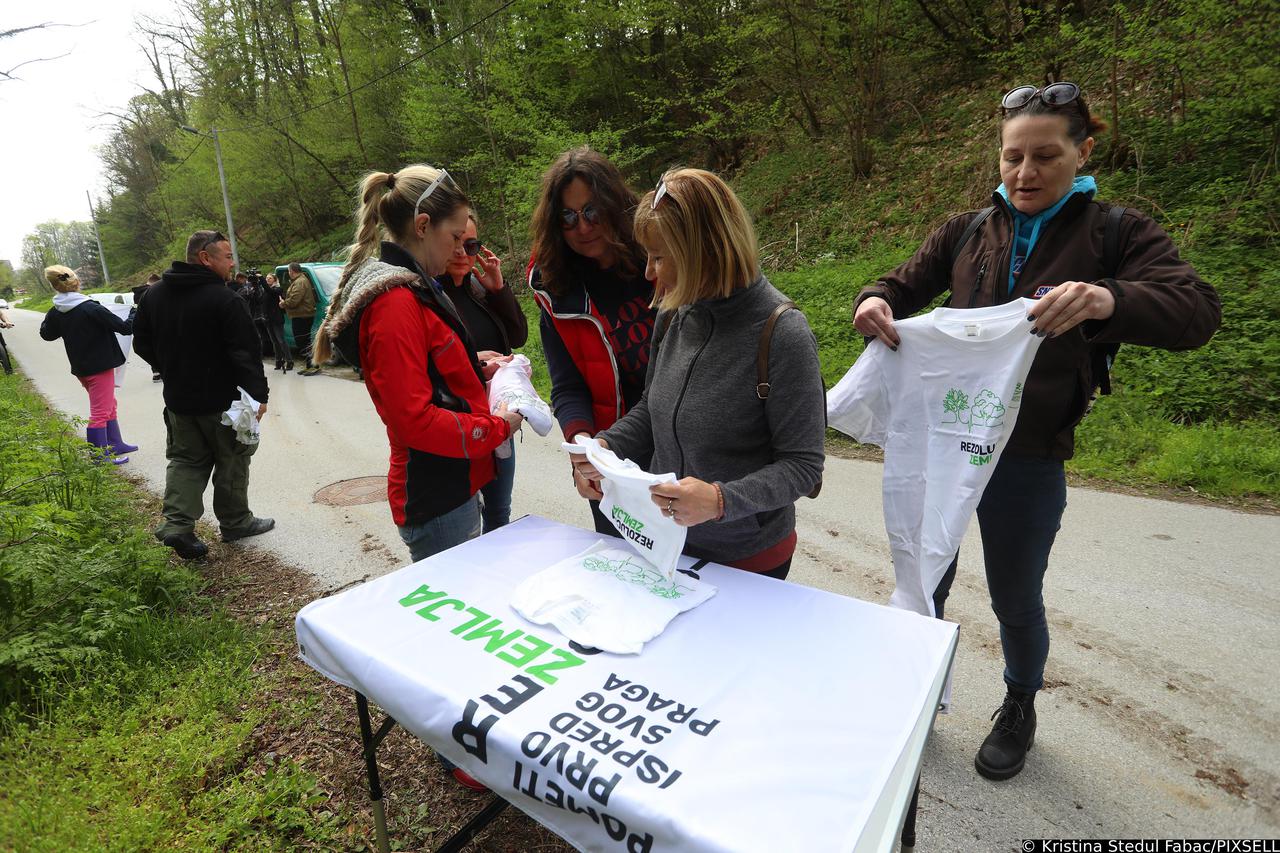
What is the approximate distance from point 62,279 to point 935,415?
326 inches

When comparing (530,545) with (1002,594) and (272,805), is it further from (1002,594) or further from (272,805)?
(1002,594)

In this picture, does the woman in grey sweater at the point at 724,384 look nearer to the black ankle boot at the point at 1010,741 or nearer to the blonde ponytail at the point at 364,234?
the blonde ponytail at the point at 364,234

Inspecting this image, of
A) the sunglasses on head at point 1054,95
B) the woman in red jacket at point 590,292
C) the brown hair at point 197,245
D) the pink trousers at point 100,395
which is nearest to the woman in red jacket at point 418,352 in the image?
the woman in red jacket at point 590,292

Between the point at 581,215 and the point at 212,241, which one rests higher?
the point at 212,241

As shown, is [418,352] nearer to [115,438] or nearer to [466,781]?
[466,781]

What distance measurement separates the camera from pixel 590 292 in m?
2.45

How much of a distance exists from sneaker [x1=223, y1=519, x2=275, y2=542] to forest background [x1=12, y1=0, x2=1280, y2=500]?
2711mm

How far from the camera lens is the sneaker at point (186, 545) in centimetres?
439

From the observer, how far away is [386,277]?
2.12m

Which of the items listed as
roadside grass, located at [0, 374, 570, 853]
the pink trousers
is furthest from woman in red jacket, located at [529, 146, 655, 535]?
the pink trousers

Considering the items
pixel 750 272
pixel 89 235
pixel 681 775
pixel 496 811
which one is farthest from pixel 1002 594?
pixel 89 235

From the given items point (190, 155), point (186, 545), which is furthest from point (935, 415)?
point (190, 155)

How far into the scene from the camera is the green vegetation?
7.15 feet

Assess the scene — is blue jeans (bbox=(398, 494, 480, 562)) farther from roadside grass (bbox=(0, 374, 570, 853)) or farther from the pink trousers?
the pink trousers
